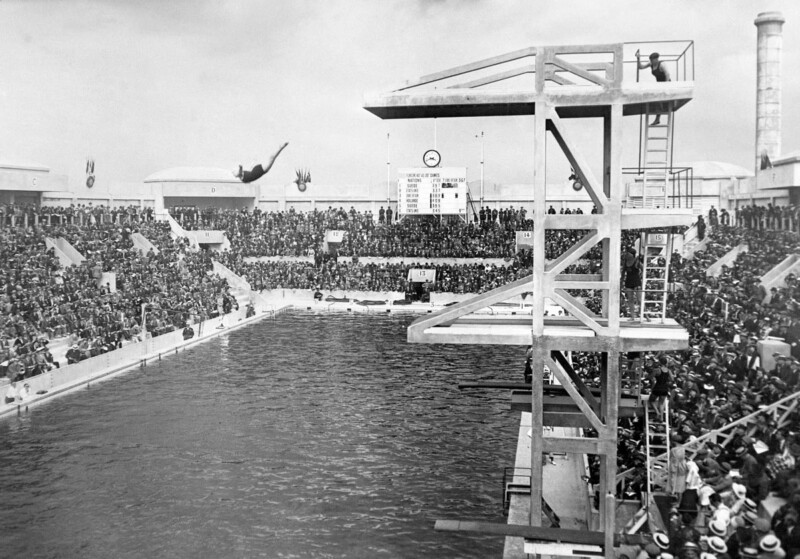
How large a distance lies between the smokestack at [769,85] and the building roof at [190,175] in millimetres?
44747

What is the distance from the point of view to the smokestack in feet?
151

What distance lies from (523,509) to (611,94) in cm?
718

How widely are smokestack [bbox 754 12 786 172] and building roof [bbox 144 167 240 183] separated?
4475 cm

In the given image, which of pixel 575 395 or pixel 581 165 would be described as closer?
pixel 581 165

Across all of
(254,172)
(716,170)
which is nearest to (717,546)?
(716,170)

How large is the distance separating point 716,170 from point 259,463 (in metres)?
57.6

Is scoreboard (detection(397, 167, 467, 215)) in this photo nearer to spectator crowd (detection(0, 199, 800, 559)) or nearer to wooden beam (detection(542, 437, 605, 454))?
spectator crowd (detection(0, 199, 800, 559))

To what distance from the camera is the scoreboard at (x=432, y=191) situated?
2340 inches

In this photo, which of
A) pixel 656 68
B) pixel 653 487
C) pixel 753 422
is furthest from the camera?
pixel 653 487

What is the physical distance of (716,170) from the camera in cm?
6450

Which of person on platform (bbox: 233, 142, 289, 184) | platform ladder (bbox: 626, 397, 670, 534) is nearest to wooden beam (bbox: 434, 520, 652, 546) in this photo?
platform ladder (bbox: 626, 397, 670, 534)

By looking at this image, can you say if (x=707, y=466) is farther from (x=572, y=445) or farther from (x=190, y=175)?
(x=190, y=175)

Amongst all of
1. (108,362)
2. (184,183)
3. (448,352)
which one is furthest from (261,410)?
(184,183)

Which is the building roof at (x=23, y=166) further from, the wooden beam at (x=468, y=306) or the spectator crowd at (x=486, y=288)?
the wooden beam at (x=468, y=306)
